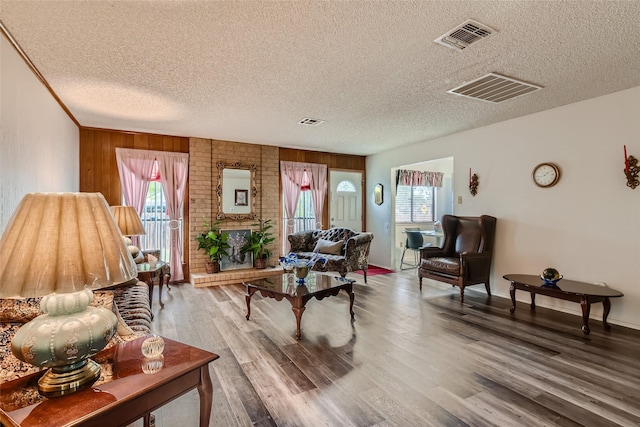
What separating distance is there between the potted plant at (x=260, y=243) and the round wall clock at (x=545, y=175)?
14.2 feet

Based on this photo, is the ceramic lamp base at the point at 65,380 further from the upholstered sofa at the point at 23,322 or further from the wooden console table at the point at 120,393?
the upholstered sofa at the point at 23,322

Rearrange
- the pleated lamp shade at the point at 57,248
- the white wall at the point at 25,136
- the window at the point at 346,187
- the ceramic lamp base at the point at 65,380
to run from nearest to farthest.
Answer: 1. the pleated lamp shade at the point at 57,248
2. the ceramic lamp base at the point at 65,380
3. the white wall at the point at 25,136
4. the window at the point at 346,187

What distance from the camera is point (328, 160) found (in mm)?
7066

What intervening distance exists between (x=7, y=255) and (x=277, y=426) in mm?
1582

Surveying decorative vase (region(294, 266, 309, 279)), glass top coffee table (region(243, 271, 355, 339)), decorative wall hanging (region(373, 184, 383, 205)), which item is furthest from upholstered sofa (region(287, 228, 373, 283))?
decorative vase (region(294, 266, 309, 279))

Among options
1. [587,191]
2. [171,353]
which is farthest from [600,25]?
[171,353]

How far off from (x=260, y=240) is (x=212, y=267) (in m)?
1.01

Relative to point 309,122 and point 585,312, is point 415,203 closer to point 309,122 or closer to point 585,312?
point 309,122

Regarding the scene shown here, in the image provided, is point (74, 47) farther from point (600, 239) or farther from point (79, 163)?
point (600, 239)

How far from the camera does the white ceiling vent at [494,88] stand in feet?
10.3

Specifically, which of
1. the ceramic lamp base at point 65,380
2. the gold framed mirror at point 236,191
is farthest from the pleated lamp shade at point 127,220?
the ceramic lamp base at point 65,380

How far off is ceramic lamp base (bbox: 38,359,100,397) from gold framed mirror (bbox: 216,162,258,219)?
473 centimetres

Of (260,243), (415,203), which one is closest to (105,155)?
(260,243)

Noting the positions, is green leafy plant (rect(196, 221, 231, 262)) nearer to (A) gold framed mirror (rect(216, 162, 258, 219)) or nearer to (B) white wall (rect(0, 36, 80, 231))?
(A) gold framed mirror (rect(216, 162, 258, 219))
